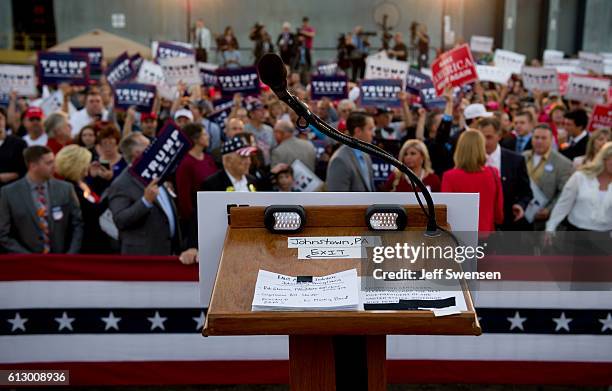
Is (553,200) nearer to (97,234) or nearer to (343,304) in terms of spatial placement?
(97,234)

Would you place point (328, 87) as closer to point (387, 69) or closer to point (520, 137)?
point (387, 69)

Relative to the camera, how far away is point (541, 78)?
12266mm

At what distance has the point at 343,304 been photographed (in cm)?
157

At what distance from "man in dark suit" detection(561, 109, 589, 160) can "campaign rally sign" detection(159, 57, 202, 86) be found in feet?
18.2

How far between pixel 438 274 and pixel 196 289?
2585mm

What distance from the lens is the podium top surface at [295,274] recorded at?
1.55 meters

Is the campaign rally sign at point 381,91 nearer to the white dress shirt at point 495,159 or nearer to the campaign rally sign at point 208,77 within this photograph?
the white dress shirt at point 495,159

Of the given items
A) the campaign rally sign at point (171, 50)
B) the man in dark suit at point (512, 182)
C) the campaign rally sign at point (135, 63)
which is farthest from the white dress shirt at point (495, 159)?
the campaign rally sign at point (171, 50)

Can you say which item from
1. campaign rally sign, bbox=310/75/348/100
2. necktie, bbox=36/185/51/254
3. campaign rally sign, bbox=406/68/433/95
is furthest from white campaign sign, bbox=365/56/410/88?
necktie, bbox=36/185/51/254

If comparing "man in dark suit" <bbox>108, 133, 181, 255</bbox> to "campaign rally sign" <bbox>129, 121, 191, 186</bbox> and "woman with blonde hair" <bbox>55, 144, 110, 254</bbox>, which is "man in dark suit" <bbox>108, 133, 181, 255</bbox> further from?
"woman with blonde hair" <bbox>55, 144, 110, 254</bbox>

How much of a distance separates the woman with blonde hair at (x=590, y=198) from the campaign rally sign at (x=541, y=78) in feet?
23.9

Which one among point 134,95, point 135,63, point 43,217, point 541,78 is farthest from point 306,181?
point 541,78

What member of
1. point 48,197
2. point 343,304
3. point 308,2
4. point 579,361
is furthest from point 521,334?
point 308,2

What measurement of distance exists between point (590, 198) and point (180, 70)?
7209 mm
